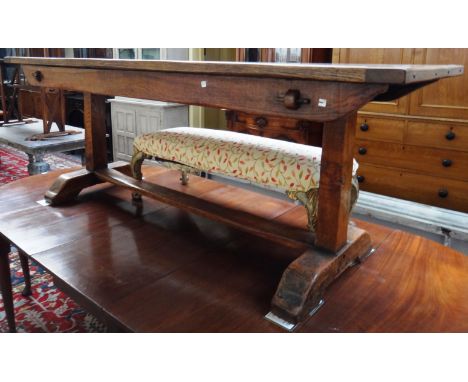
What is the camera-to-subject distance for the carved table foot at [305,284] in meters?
0.87

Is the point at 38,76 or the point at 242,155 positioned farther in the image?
the point at 38,76

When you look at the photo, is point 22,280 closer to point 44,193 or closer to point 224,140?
point 44,193

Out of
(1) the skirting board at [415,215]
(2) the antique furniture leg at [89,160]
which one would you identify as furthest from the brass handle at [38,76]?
(1) the skirting board at [415,215]

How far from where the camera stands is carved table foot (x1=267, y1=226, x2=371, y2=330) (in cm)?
87

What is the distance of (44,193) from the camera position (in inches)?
63.8

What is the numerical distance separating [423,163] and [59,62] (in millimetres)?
2005

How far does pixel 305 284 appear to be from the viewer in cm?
90

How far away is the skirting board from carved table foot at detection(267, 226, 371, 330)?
1.54 m

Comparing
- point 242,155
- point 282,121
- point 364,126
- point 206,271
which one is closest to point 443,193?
point 364,126

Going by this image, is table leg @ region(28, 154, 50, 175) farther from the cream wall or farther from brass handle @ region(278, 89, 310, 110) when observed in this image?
brass handle @ region(278, 89, 310, 110)

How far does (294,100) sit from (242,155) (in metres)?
0.39

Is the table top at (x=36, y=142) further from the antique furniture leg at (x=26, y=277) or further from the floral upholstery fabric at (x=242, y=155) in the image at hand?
the floral upholstery fabric at (x=242, y=155)

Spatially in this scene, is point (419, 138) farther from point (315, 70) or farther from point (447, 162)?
point (315, 70)
